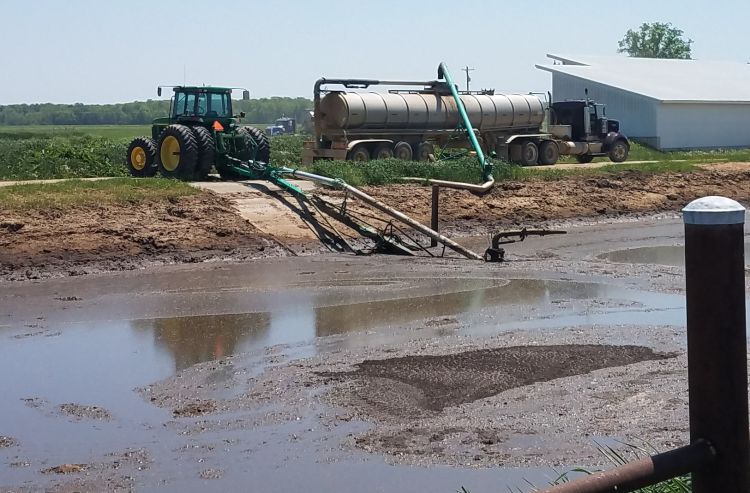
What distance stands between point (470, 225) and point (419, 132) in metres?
8.63

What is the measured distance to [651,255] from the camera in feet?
74.1

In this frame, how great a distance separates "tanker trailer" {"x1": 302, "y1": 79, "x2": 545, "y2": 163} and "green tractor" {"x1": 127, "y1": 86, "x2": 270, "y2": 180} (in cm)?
431

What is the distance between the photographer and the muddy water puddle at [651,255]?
21422 millimetres

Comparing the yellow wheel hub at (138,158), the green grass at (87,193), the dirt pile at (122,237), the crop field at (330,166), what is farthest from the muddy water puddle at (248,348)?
the yellow wheel hub at (138,158)

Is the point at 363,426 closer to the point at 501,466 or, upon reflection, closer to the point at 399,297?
the point at 501,466

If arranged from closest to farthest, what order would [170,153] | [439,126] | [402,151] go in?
1. [170,153]
2. [402,151]
3. [439,126]

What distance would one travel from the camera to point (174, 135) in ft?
87.6

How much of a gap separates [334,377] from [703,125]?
134 feet

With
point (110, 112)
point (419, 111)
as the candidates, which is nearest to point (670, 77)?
point (419, 111)

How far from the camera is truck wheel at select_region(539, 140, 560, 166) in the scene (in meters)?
37.7

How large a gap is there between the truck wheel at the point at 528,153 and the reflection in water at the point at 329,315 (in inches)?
741

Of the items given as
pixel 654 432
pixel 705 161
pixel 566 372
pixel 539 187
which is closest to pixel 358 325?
pixel 566 372

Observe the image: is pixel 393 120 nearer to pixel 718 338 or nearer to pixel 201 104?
pixel 201 104

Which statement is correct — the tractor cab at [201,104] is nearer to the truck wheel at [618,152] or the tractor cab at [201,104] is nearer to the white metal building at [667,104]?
the truck wheel at [618,152]
